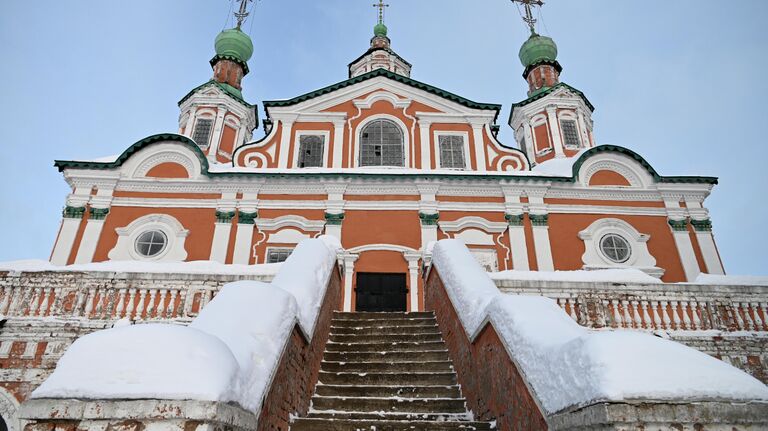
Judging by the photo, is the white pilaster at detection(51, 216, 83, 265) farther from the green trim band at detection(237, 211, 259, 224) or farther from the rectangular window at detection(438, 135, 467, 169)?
the rectangular window at detection(438, 135, 467, 169)

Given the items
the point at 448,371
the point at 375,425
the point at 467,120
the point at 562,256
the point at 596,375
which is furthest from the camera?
the point at 467,120

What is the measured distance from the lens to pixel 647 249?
16.0 metres

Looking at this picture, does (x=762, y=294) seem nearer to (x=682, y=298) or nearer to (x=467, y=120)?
(x=682, y=298)

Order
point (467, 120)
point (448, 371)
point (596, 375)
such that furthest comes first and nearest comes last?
point (467, 120) < point (448, 371) < point (596, 375)

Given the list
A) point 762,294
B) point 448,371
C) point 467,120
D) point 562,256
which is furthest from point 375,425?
point 467,120

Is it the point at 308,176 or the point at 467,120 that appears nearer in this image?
the point at 308,176

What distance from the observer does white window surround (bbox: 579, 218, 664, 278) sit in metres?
15.6

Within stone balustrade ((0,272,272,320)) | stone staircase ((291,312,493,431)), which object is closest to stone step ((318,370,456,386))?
stone staircase ((291,312,493,431))

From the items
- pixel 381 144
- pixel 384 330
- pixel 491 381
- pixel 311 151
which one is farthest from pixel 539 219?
pixel 491 381

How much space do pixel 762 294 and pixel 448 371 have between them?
6366mm

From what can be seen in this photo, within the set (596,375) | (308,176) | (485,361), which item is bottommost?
(596,375)

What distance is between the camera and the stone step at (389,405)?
5660mm

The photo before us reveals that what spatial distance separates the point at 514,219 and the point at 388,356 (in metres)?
10.3

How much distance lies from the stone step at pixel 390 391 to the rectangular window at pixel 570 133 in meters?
17.3
